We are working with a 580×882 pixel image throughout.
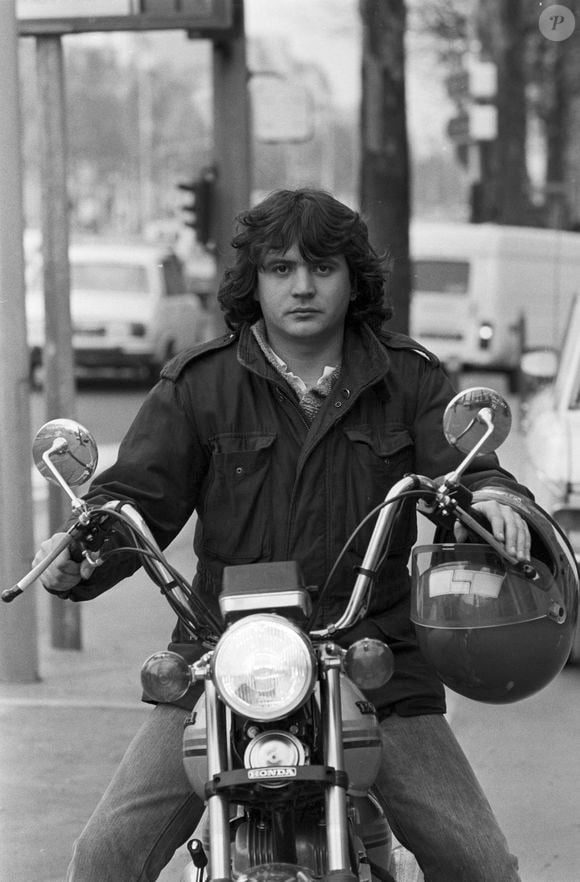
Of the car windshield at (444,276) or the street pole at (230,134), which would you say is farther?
the car windshield at (444,276)

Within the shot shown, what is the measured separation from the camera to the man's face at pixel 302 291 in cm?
283

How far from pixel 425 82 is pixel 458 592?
17276 millimetres

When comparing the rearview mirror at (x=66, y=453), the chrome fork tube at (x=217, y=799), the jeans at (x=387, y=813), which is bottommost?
the jeans at (x=387, y=813)

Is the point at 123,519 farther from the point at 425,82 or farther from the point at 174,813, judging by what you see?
the point at 425,82

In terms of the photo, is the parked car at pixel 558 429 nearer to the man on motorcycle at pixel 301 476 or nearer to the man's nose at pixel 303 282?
the man on motorcycle at pixel 301 476

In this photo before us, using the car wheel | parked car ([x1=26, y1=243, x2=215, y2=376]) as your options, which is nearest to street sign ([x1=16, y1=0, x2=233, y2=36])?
the car wheel

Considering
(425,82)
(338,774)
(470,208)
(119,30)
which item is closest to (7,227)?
(119,30)

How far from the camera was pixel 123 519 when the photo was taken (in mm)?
2508

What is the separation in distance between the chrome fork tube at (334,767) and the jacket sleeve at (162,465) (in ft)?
2.01

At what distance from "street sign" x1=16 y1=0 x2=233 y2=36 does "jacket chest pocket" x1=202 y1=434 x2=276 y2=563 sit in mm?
3868

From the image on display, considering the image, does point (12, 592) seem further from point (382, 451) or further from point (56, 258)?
point (56, 258)

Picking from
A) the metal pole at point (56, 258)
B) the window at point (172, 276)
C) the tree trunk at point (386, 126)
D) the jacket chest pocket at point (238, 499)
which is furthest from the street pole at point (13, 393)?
the window at point (172, 276)

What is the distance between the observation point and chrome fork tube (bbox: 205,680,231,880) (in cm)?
218

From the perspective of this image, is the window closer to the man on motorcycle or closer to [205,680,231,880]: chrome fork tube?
the man on motorcycle
